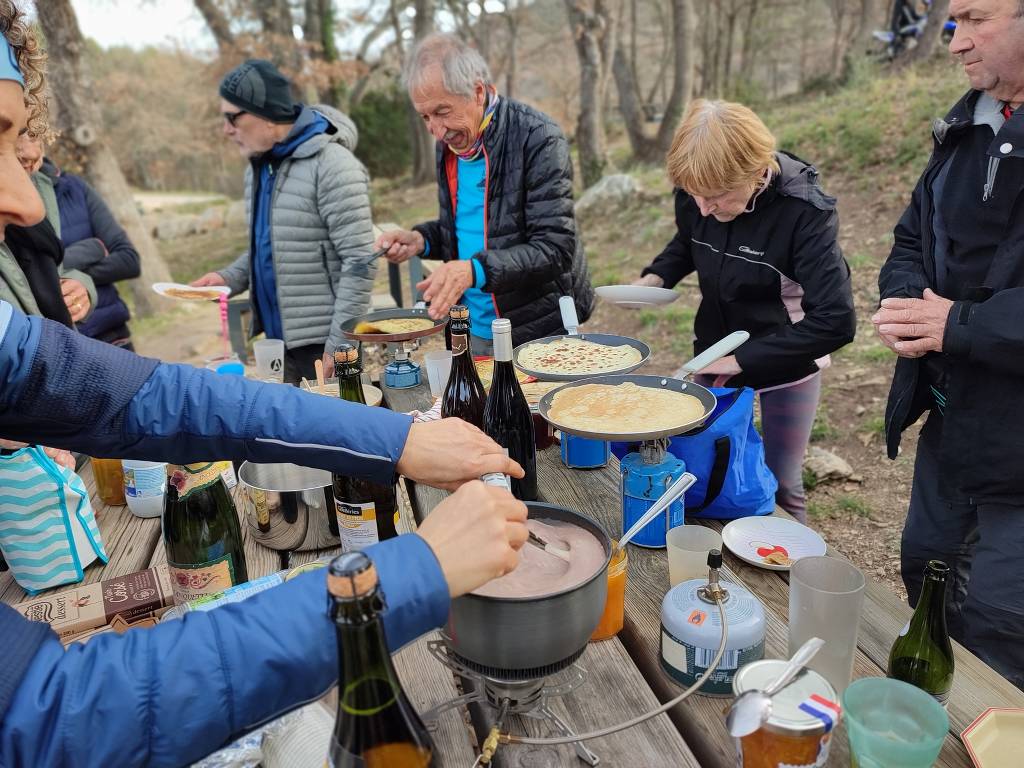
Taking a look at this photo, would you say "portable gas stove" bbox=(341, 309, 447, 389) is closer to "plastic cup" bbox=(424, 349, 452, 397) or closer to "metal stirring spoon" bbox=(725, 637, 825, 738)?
"plastic cup" bbox=(424, 349, 452, 397)

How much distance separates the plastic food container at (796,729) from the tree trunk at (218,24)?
1433cm

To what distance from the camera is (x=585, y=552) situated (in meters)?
1.16

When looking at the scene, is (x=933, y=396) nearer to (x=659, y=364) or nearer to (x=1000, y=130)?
(x=1000, y=130)

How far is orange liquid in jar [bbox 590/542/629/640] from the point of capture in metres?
1.33

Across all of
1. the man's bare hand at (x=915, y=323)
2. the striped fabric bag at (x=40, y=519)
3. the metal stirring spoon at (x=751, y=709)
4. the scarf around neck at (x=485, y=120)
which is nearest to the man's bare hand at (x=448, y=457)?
the metal stirring spoon at (x=751, y=709)

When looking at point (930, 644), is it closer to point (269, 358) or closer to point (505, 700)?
point (505, 700)

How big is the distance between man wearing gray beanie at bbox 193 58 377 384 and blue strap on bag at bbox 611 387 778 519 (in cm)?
211

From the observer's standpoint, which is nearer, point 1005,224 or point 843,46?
point 1005,224

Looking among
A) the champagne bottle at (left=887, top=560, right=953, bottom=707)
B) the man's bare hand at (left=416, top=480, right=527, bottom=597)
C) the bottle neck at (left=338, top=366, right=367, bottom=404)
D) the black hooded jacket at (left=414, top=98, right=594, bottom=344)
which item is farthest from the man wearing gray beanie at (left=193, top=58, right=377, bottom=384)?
the champagne bottle at (left=887, top=560, right=953, bottom=707)

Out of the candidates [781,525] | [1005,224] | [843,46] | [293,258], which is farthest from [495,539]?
Result: [843,46]

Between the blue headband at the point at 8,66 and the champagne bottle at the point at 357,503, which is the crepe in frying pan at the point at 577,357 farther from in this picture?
the blue headband at the point at 8,66

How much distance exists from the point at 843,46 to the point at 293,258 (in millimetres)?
22739

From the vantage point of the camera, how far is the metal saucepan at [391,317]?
9.00ft

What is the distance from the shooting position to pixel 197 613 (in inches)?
35.3
